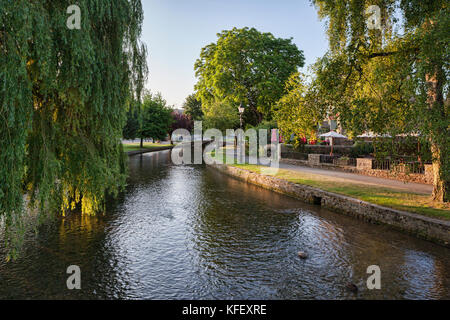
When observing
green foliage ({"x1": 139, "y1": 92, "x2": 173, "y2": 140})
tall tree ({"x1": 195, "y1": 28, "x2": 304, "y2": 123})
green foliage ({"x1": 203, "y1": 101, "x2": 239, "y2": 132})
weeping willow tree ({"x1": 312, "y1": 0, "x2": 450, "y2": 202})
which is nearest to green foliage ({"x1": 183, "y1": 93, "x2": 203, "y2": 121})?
green foliage ({"x1": 139, "y1": 92, "x2": 173, "y2": 140})

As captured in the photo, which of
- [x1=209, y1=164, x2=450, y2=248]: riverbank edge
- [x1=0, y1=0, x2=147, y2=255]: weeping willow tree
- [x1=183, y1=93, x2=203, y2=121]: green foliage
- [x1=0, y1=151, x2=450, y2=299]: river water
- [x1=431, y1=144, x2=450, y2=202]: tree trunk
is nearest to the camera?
[x1=0, y1=0, x2=147, y2=255]: weeping willow tree

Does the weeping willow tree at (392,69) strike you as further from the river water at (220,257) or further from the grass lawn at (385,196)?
the river water at (220,257)

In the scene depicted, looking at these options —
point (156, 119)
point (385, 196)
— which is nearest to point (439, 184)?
point (385, 196)

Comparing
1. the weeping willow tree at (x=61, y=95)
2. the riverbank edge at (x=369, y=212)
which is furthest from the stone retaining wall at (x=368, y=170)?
the weeping willow tree at (x=61, y=95)

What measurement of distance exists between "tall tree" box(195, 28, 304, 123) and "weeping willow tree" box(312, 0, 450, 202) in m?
20.6

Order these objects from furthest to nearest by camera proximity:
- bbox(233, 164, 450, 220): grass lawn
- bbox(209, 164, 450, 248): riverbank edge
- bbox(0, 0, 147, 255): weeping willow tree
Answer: bbox(233, 164, 450, 220): grass lawn
bbox(209, 164, 450, 248): riverbank edge
bbox(0, 0, 147, 255): weeping willow tree

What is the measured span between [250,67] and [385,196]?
25736 millimetres

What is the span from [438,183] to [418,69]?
4.51m

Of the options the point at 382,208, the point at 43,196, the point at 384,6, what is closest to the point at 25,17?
the point at 43,196

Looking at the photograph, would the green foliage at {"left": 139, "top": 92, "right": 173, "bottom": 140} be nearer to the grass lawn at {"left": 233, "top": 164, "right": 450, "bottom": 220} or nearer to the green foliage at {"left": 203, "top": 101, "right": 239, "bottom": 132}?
the green foliage at {"left": 203, "top": 101, "right": 239, "bottom": 132}

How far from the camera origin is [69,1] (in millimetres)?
6266

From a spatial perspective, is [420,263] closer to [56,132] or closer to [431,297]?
[431,297]

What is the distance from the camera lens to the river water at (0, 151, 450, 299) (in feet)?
19.4

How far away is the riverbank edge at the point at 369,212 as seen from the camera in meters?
8.30
